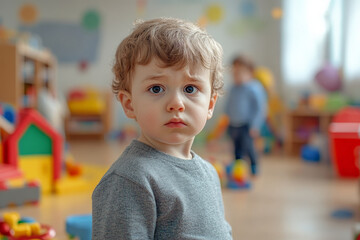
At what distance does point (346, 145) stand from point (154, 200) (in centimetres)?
282

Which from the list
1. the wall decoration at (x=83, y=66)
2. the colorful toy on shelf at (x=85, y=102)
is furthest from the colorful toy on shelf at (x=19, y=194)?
the wall decoration at (x=83, y=66)

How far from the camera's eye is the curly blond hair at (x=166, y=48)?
84 centimetres

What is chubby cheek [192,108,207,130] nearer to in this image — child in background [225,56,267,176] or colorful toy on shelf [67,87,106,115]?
child in background [225,56,267,176]

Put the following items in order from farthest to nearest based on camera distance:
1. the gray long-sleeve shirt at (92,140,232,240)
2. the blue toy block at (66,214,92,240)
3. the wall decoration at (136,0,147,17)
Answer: the wall decoration at (136,0,147,17) → the blue toy block at (66,214,92,240) → the gray long-sleeve shirt at (92,140,232,240)

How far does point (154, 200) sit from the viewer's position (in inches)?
32.0

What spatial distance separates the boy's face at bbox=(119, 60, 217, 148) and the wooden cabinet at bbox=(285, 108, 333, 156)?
4.10 metres

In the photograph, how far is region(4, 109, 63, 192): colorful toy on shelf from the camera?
2.55 meters

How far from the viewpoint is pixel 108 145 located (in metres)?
5.48

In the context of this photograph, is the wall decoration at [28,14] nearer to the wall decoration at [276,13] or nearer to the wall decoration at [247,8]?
the wall decoration at [247,8]

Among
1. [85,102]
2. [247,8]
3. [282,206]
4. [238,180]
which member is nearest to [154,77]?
[282,206]

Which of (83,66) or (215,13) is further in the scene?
(83,66)

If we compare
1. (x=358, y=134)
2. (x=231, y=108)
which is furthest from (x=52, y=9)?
(x=358, y=134)

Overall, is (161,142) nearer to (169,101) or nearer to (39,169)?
(169,101)

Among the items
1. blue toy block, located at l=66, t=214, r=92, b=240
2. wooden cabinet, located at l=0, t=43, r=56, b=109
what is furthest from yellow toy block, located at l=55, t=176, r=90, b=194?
blue toy block, located at l=66, t=214, r=92, b=240
